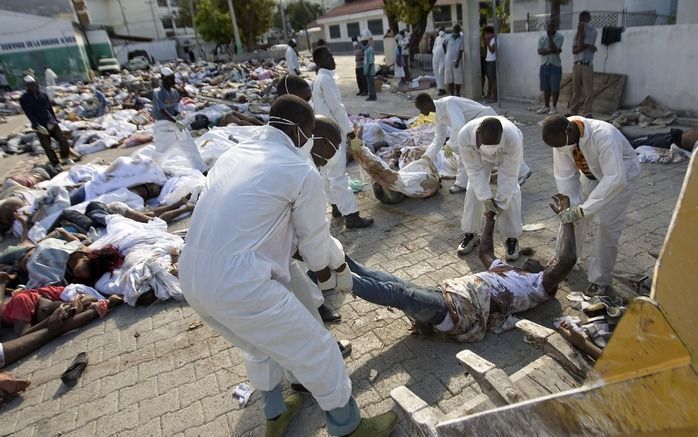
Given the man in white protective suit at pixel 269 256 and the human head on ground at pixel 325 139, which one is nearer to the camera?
the man in white protective suit at pixel 269 256

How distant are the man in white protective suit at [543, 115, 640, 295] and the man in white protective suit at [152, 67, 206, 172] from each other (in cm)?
569

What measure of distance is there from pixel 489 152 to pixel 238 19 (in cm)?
3809

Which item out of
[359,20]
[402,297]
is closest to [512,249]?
[402,297]

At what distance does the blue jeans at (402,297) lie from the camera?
2785 millimetres

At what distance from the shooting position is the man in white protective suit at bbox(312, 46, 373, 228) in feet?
16.3

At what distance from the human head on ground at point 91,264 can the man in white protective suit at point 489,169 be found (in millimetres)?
3445

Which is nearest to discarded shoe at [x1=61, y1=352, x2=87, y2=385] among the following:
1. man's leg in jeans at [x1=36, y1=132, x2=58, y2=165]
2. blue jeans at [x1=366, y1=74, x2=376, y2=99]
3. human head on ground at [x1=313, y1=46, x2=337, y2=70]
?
human head on ground at [x1=313, y1=46, x2=337, y2=70]

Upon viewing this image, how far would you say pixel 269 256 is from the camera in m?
2.04

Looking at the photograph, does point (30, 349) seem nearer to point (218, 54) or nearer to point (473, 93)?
point (473, 93)

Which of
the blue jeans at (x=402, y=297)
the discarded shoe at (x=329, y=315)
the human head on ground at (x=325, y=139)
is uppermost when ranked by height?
the human head on ground at (x=325, y=139)

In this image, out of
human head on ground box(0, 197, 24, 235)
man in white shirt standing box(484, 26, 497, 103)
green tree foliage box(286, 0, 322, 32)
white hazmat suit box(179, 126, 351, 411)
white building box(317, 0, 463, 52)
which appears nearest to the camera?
white hazmat suit box(179, 126, 351, 411)

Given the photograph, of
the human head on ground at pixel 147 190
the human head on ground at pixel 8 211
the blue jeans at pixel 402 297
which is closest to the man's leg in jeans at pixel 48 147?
the human head on ground at pixel 8 211

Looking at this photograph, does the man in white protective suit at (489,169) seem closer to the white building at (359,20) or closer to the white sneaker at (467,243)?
the white sneaker at (467,243)

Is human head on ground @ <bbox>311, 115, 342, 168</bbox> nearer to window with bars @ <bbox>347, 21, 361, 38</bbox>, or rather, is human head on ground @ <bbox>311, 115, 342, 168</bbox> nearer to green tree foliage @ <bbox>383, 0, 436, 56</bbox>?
green tree foliage @ <bbox>383, 0, 436, 56</bbox>
